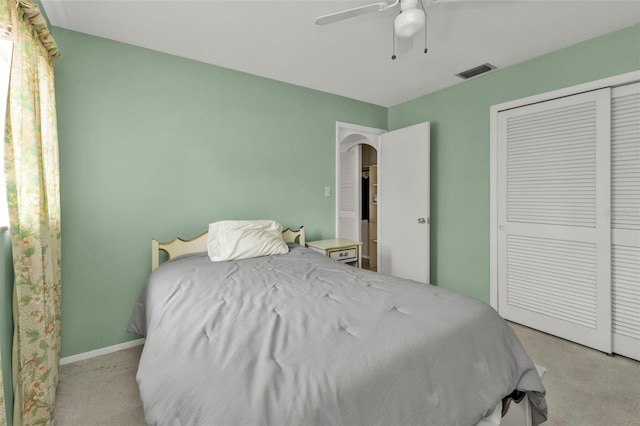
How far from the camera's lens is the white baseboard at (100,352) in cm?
227

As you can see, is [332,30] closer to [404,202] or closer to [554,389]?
[404,202]

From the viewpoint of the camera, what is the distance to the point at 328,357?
3.28 feet

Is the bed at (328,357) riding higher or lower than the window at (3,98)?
lower

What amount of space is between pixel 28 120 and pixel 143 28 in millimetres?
1172

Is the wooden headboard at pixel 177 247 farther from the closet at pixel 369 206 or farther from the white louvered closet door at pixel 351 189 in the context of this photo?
the closet at pixel 369 206

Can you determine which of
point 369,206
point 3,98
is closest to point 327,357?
point 3,98

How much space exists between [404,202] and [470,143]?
0.97 m

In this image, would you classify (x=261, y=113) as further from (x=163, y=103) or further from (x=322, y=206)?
(x=322, y=206)

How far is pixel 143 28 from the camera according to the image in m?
2.25

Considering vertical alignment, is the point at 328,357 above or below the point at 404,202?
below

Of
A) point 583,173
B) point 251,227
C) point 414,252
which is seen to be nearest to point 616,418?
point 583,173

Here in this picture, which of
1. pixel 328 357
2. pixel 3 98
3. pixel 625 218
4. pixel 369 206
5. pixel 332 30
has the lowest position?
pixel 328 357

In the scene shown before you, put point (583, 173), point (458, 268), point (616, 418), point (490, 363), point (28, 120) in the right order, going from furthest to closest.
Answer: point (458, 268) → point (583, 173) → point (616, 418) → point (28, 120) → point (490, 363)

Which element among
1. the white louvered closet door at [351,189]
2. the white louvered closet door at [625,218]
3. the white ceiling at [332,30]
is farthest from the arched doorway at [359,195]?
the white louvered closet door at [625,218]
